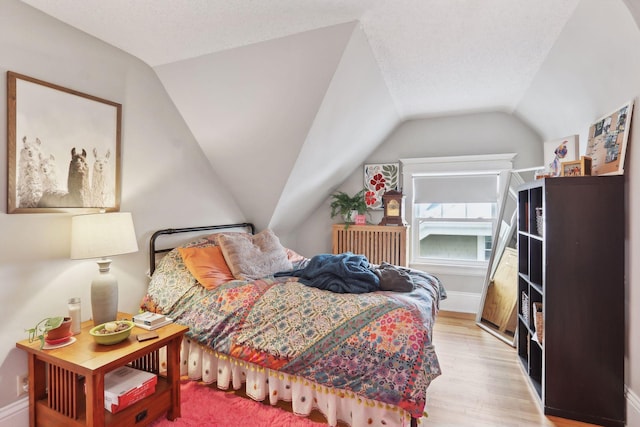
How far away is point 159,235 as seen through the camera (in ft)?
8.64

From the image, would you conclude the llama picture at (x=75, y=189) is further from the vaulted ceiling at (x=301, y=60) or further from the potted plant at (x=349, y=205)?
the potted plant at (x=349, y=205)

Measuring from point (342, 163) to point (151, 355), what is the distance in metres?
2.87

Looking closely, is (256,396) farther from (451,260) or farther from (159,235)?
(451,260)

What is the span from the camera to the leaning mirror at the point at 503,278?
3330mm

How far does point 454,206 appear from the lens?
4.34 metres

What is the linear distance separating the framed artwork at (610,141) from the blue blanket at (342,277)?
1722 mm

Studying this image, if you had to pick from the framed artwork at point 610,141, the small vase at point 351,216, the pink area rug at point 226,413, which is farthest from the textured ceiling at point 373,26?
the pink area rug at point 226,413

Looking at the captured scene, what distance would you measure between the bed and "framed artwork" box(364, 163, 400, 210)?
201 centimetres

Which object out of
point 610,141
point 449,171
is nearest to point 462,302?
point 449,171

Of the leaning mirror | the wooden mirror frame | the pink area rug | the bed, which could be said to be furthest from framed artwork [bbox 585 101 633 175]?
the pink area rug

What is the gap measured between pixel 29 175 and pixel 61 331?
932 millimetres

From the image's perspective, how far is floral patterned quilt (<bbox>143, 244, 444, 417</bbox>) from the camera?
173 centimetres

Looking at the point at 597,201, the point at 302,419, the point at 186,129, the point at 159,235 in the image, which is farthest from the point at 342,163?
the point at 302,419

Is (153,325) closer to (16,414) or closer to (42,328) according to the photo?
(42,328)
